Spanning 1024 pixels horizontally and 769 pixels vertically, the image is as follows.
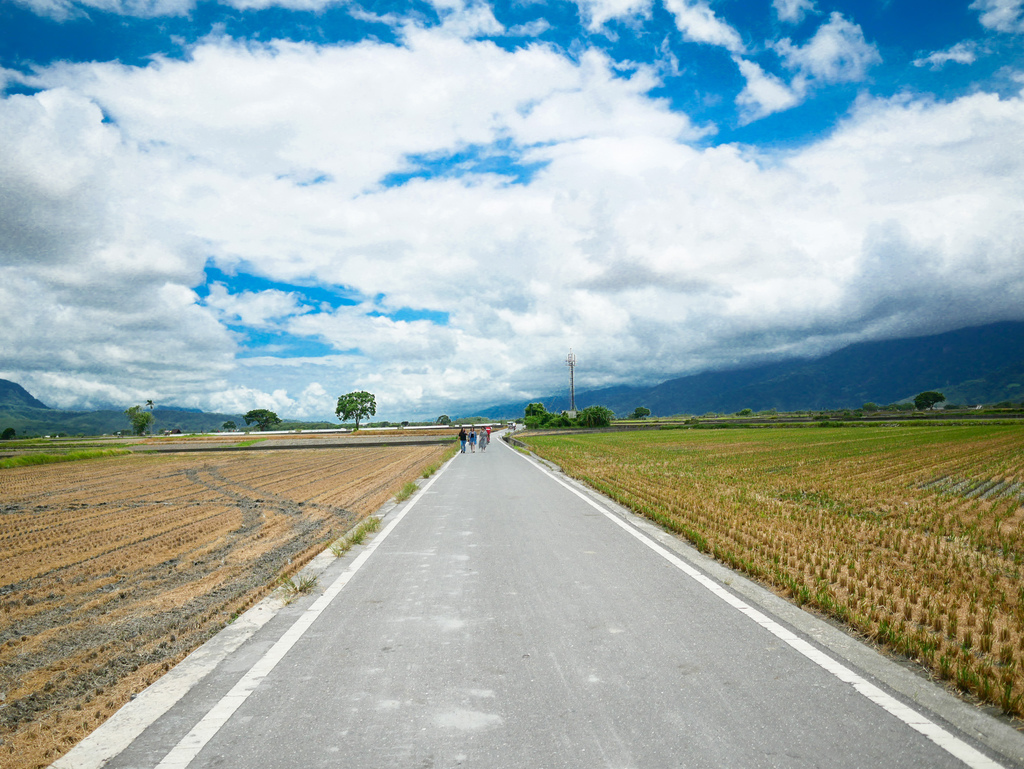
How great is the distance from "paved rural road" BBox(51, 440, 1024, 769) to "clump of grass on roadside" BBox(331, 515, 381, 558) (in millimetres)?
1790

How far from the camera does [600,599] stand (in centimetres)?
583

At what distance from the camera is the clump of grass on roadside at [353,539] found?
831 cm

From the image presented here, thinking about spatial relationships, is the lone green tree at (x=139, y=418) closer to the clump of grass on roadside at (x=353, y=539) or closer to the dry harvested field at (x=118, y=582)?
the dry harvested field at (x=118, y=582)

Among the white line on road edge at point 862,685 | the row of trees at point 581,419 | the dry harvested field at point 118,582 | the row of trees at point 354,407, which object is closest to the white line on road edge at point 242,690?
the dry harvested field at point 118,582

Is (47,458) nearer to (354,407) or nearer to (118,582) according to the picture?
(118,582)

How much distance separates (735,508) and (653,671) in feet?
28.5

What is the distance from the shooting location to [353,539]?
9094 mm

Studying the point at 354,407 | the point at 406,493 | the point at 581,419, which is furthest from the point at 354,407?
the point at 406,493

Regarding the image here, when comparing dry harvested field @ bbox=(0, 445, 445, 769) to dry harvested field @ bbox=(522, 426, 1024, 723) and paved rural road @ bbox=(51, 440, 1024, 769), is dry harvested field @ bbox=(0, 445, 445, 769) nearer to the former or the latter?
paved rural road @ bbox=(51, 440, 1024, 769)

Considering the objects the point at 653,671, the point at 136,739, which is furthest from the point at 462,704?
the point at 136,739

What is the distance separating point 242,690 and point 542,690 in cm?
203

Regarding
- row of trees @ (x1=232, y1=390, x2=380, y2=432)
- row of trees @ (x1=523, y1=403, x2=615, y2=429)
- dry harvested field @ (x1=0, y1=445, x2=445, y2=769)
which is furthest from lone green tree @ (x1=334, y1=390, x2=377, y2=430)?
dry harvested field @ (x1=0, y1=445, x2=445, y2=769)

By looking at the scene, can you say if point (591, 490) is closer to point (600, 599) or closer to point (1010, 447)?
point (600, 599)

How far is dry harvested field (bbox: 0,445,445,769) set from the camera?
4.02m
